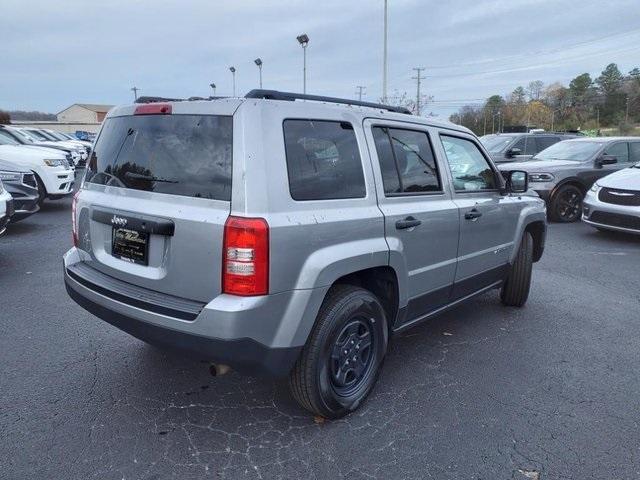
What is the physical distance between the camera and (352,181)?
309 centimetres

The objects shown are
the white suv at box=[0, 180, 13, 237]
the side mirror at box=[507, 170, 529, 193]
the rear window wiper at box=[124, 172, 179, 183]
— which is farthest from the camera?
the white suv at box=[0, 180, 13, 237]

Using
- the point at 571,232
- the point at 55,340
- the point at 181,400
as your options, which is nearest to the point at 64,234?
the point at 55,340

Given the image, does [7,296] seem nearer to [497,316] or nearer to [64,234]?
[64,234]

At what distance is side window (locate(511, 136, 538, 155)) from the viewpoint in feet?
45.1

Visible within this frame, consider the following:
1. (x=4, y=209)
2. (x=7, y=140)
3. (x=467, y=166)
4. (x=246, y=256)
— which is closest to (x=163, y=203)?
(x=246, y=256)

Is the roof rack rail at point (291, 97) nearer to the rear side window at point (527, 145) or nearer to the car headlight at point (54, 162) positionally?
the car headlight at point (54, 162)

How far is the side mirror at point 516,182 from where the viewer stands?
4727mm

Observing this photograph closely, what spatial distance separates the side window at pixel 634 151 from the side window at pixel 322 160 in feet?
35.7

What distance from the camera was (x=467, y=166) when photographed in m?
4.31

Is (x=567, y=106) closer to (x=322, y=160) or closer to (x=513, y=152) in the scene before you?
(x=513, y=152)

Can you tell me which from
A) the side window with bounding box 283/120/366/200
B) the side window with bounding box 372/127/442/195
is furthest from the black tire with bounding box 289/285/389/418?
the side window with bounding box 372/127/442/195

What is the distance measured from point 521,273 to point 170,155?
12.0 feet

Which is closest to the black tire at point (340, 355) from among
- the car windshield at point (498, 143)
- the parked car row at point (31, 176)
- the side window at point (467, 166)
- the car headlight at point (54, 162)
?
the side window at point (467, 166)

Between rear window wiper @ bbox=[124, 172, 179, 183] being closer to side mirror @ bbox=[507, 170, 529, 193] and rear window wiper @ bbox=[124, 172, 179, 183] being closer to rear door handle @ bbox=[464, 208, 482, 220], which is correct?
rear door handle @ bbox=[464, 208, 482, 220]
